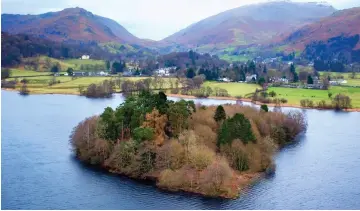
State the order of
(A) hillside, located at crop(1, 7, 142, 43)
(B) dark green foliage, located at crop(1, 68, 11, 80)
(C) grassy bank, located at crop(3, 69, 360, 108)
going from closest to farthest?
(C) grassy bank, located at crop(3, 69, 360, 108), (B) dark green foliage, located at crop(1, 68, 11, 80), (A) hillside, located at crop(1, 7, 142, 43)

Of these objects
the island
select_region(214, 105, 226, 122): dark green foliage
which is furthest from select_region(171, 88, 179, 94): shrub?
select_region(214, 105, 226, 122): dark green foliage

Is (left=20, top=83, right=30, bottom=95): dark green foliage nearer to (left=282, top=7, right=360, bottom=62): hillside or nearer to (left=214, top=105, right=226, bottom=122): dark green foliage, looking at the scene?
(left=214, top=105, right=226, bottom=122): dark green foliage

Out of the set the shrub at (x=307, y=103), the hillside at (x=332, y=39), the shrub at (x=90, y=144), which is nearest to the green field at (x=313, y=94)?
the shrub at (x=307, y=103)

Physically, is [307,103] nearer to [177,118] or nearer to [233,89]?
[233,89]

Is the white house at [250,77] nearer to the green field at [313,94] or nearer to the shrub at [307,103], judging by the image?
the green field at [313,94]

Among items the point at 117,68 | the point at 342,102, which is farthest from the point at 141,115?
the point at 117,68

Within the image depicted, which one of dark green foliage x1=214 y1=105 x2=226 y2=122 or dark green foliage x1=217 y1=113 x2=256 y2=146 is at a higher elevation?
dark green foliage x1=214 y1=105 x2=226 y2=122

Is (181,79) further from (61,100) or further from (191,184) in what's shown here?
(191,184)
